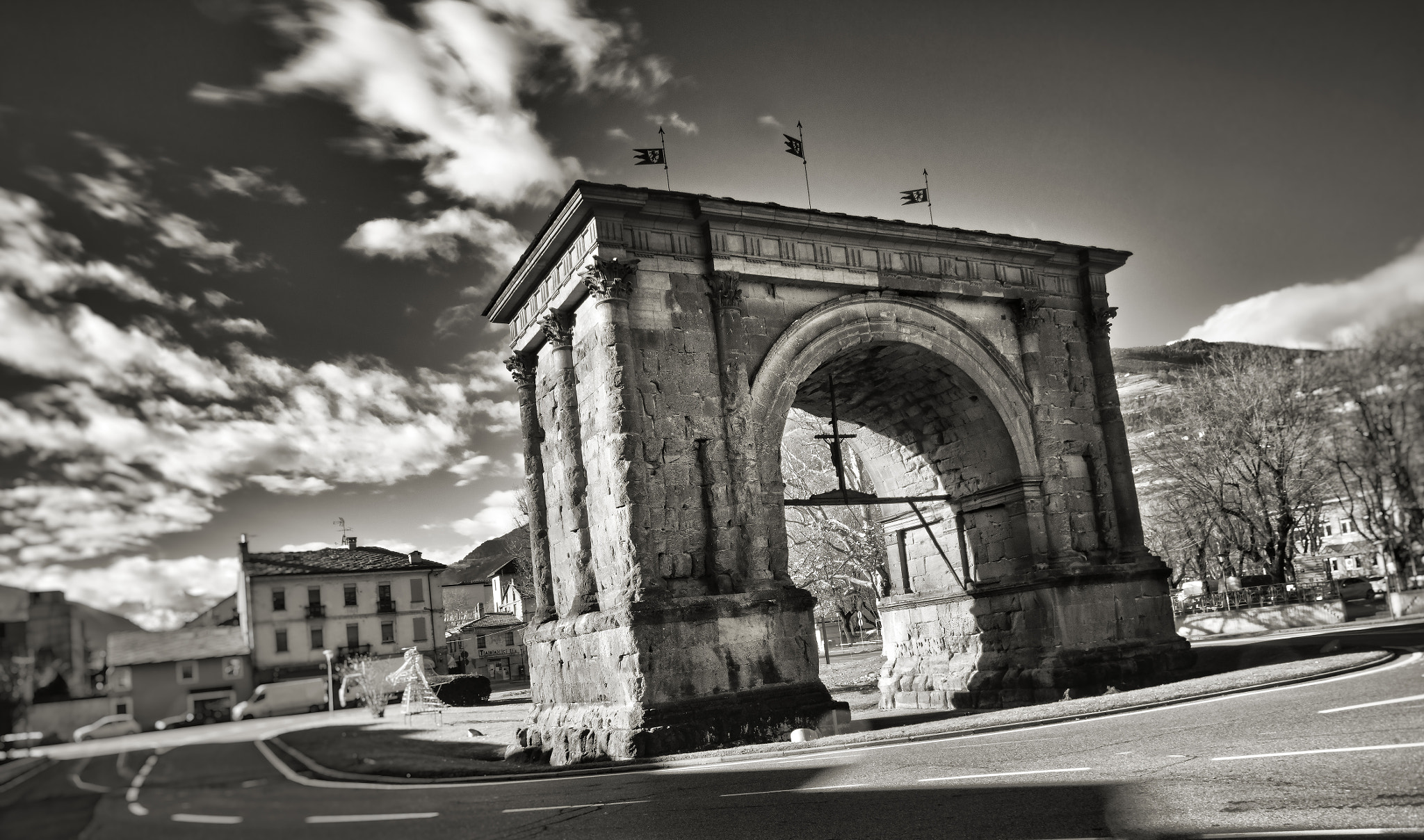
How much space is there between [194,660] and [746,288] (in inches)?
546

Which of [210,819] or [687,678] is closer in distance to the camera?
[210,819]

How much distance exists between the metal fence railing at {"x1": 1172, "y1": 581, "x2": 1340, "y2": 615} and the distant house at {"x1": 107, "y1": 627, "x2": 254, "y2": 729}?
99.4 feet

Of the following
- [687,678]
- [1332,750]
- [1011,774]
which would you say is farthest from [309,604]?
[687,678]

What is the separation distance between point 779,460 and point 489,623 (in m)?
52.6

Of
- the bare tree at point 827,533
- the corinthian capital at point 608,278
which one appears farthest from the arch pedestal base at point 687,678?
the bare tree at point 827,533

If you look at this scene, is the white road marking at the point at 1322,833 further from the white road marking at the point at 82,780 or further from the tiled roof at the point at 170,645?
the white road marking at the point at 82,780

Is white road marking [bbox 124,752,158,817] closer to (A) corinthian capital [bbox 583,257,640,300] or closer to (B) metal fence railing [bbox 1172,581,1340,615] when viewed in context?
(A) corinthian capital [bbox 583,257,640,300]

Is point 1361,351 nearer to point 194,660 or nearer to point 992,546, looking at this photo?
point 194,660

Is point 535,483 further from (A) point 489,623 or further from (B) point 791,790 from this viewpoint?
(A) point 489,623

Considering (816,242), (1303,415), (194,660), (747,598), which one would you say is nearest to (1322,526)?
(1303,415)

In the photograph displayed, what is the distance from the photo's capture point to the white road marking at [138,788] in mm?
1557

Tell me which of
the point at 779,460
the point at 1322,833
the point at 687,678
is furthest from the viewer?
the point at 779,460

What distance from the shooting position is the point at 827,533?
3297 centimetres

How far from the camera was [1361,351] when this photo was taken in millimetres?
1356
